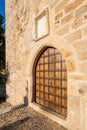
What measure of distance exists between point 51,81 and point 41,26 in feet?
4.13

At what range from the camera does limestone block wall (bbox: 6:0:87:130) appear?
86.3 inches

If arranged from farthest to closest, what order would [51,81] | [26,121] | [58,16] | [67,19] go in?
[51,81], [26,121], [58,16], [67,19]

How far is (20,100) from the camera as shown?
177 inches

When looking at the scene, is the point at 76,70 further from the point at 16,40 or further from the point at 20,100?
the point at 16,40

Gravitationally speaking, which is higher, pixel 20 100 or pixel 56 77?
pixel 56 77

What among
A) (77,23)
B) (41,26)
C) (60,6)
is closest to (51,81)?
(41,26)

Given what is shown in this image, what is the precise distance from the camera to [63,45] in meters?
2.57

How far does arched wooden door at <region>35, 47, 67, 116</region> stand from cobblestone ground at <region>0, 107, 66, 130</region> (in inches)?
11.6

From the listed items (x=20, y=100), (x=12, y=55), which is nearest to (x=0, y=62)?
(x=12, y=55)

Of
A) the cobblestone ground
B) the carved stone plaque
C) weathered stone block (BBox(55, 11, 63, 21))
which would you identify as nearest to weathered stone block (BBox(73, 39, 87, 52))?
weathered stone block (BBox(55, 11, 63, 21))

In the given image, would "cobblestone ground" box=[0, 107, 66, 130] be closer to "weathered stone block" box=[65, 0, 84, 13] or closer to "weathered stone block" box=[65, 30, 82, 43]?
"weathered stone block" box=[65, 30, 82, 43]

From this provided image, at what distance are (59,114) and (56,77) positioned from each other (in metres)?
0.71

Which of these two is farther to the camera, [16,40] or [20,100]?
[16,40]

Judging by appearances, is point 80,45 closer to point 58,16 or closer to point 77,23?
point 77,23
